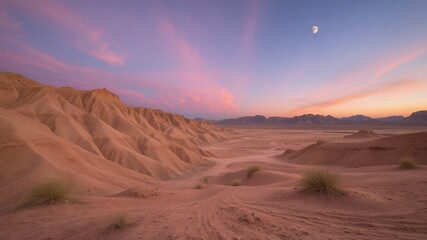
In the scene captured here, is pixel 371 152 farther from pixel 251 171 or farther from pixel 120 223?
pixel 120 223

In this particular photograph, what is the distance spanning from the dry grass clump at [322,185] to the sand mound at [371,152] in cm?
1846

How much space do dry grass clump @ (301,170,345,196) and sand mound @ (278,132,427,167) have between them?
18.5m

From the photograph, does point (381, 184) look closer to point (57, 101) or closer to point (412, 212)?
point (412, 212)

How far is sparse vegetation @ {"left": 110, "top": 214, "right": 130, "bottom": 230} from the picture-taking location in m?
5.59

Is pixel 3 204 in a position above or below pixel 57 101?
below

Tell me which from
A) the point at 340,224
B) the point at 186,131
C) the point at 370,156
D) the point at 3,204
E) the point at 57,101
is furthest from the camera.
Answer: the point at 186,131

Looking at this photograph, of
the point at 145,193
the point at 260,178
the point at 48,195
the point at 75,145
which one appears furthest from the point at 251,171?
the point at 75,145

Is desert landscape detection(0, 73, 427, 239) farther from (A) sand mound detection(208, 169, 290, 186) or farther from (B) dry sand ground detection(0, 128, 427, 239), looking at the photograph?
(A) sand mound detection(208, 169, 290, 186)

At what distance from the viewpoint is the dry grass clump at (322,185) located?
717cm

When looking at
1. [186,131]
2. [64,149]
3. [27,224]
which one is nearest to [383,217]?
[27,224]

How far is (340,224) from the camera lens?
5.23 meters

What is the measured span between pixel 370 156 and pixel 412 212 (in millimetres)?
23170

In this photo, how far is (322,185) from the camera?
744 cm

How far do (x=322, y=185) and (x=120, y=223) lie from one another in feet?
19.6
